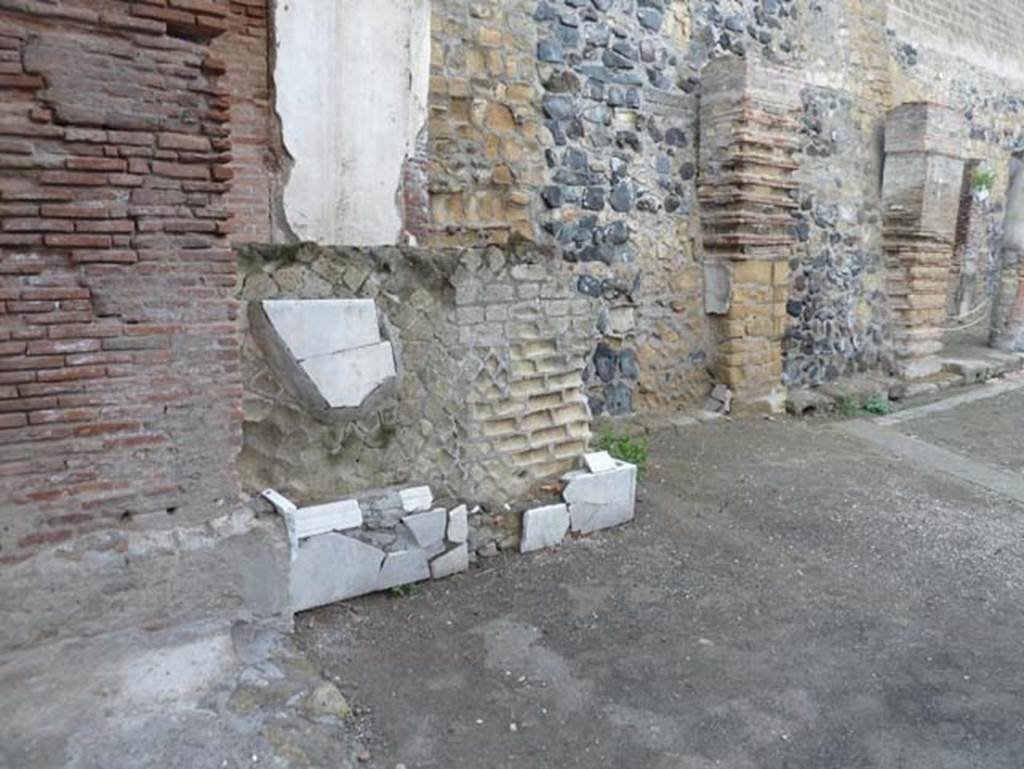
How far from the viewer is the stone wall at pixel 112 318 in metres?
2.39

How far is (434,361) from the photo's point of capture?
368cm

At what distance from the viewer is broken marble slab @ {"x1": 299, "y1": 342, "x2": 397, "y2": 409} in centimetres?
326

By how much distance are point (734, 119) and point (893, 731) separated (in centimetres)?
507

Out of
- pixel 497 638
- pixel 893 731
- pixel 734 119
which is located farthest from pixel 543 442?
pixel 734 119

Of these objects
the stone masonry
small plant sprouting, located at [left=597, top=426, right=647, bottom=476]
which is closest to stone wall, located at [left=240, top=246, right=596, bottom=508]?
the stone masonry

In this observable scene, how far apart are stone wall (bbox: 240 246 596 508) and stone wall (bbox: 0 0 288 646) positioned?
47 cm

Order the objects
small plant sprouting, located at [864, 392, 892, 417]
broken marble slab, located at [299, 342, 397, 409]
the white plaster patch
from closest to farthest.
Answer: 1. broken marble slab, located at [299, 342, 397, 409]
2. the white plaster patch
3. small plant sprouting, located at [864, 392, 892, 417]

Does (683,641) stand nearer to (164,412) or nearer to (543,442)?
(543,442)

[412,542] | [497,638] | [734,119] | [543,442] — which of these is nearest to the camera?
[497,638]

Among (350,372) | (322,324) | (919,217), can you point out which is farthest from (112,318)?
(919,217)

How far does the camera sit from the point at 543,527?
3939 millimetres

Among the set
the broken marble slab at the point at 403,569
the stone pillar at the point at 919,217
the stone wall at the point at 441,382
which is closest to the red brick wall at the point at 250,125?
the stone wall at the point at 441,382

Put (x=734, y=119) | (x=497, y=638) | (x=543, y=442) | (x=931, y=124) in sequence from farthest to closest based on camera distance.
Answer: (x=931, y=124), (x=734, y=119), (x=543, y=442), (x=497, y=638)

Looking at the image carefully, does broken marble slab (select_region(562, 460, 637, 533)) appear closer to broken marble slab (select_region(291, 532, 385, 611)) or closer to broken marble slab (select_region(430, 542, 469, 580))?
broken marble slab (select_region(430, 542, 469, 580))
